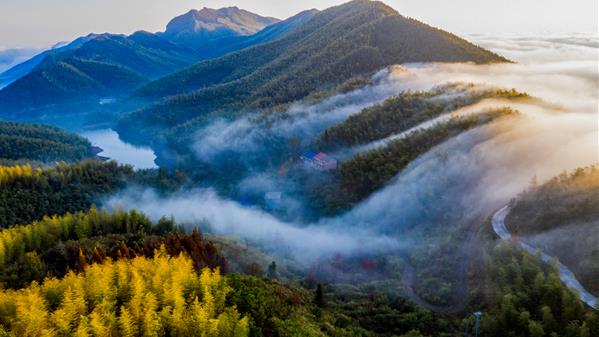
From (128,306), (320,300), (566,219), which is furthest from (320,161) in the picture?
(128,306)

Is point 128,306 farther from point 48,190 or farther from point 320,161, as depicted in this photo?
point 48,190

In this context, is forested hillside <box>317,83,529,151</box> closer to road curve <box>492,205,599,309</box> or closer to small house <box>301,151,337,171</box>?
small house <box>301,151,337,171</box>

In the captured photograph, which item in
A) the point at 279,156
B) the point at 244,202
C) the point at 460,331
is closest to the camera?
the point at 460,331

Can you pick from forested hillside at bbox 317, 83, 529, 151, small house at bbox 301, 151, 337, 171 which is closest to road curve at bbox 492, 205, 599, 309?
forested hillside at bbox 317, 83, 529, 151

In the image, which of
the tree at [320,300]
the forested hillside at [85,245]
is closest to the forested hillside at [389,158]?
the forested hillside at [85,245]

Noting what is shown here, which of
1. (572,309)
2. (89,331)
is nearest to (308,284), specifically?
(572,309)

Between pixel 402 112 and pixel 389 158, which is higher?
pixel 402 112

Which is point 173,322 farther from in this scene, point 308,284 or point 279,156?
point 279,156

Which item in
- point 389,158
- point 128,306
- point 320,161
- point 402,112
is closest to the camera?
point 128,306
